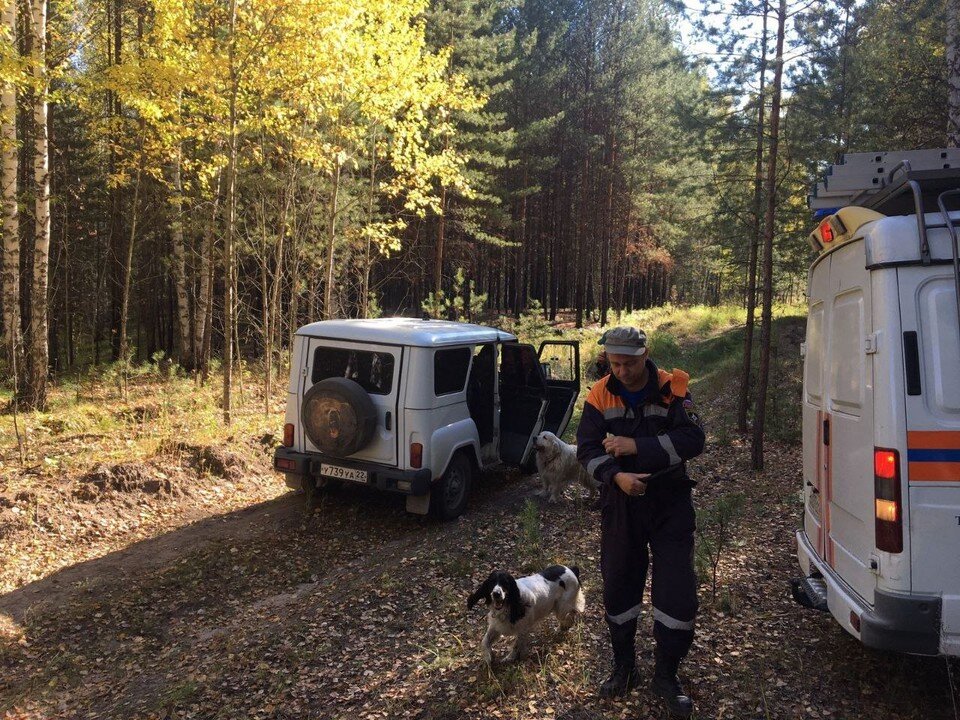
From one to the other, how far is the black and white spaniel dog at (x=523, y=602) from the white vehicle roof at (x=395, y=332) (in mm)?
3247

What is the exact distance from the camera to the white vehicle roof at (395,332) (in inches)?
267

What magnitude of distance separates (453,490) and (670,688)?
4230 mm

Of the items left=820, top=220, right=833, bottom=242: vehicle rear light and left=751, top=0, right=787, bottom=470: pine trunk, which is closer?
left=820, top=220, right=833, bottom=242: vehicle rear light

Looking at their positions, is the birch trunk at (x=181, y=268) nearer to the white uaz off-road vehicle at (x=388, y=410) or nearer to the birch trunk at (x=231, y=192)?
the birch trunk at (x=231, y=192)

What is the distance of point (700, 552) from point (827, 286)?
2522mm

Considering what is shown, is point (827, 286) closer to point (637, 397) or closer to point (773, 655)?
point (637, 397)

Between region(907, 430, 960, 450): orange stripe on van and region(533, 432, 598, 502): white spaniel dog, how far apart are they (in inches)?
192

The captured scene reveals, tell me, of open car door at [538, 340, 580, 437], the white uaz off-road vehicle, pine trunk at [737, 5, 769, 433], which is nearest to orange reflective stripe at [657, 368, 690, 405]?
the white uaz off-road vehicle

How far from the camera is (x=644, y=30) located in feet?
90.3

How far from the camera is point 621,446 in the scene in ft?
10.7

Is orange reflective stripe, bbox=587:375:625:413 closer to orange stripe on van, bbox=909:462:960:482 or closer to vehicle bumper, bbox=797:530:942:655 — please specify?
orange stripe on van, bbox=909:462:960:482

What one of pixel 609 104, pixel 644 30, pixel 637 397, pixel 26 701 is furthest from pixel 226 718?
pixel 644 30

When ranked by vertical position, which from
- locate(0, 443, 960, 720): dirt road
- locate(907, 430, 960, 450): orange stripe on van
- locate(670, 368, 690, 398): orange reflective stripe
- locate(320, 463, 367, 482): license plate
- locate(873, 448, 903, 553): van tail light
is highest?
locate(670, 368, 690, 398): orange reflective stripe

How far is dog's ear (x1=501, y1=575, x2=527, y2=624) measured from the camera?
3797 mm
